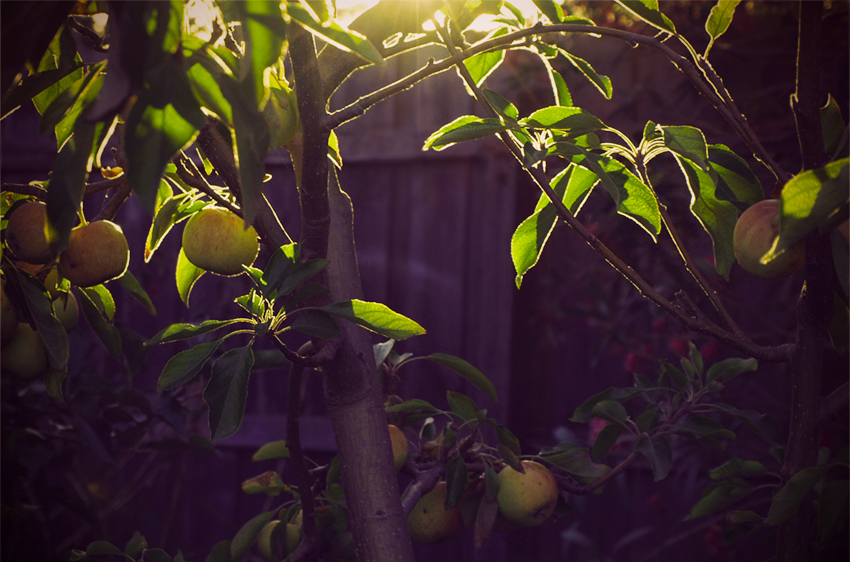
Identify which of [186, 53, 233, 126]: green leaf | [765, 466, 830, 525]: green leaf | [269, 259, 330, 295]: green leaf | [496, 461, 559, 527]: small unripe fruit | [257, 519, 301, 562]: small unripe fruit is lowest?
[257, 519, 301, 562]: small unripe fruit

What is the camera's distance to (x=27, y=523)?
5.49ft

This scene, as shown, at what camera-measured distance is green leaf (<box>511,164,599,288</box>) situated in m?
0.66

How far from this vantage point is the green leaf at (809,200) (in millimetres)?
398

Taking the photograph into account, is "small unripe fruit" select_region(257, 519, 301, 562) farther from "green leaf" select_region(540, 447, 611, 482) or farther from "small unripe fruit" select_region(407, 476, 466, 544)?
"green leaf" select_region(540, 447, 611, 482)

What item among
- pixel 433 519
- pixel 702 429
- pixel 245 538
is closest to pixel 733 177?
pixel 702 429

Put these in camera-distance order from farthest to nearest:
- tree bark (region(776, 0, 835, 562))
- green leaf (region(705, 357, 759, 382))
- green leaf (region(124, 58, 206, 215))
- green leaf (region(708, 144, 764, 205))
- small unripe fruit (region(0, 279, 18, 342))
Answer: green leaf (region(705, 357, 759, 382)) < small unripe fruit (region(0, 279, 18, 342)) < green leaf (region(708, 144, 764, 205)) < tree bark (region(776, 0, 835, 562)) < green leaf (region(124, 58, 206, 215))

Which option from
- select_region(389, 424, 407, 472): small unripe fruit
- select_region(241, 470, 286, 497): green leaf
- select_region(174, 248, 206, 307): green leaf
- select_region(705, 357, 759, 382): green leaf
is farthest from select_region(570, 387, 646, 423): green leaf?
select_region(174, 248, 206, 307): green leaf

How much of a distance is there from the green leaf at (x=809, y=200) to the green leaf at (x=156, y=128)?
1.21ft

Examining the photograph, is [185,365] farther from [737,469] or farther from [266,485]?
[737,469]

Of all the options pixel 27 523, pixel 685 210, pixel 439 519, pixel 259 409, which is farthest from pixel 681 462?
pixel 27 523

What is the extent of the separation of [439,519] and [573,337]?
1.24 m

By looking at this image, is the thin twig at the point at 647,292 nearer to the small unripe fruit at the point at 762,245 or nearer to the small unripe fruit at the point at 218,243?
the small unripe fruit at the point at 762,245

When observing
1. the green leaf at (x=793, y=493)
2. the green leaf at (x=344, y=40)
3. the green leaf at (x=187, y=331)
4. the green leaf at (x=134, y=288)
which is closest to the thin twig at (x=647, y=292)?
the green leaf at (x=793, y=493)

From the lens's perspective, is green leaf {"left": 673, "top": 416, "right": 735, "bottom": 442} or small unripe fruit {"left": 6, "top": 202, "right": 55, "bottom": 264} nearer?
small unripe fruit {"left": 6, "top": 202, "right": 55, "bottom": 264}
